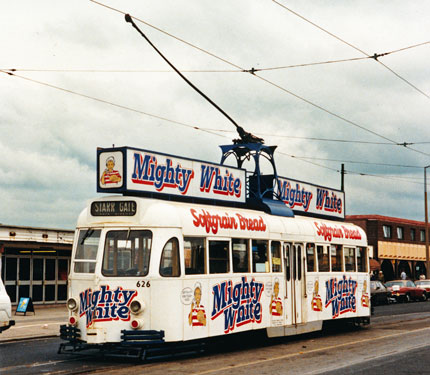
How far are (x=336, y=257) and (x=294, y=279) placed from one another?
2858mm

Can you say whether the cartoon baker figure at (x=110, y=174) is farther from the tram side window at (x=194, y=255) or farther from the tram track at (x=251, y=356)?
the tram track at (x=251, y=356)

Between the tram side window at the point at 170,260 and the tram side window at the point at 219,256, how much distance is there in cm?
101

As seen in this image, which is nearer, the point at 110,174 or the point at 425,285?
the point at 110,174

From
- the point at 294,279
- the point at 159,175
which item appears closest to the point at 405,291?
the point at 294,279

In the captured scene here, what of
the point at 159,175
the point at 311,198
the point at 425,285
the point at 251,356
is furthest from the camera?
the point at 425,285

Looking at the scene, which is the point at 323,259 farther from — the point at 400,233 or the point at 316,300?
the point at 400,233

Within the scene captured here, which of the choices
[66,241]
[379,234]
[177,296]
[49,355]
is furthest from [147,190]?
[379,234]

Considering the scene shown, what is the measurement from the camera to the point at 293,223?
703 inches

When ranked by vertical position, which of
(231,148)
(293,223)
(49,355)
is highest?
(231,148)

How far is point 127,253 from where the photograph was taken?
13578 millimetres

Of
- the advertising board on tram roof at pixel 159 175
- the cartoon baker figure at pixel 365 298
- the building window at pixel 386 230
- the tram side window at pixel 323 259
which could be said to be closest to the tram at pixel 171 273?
the advertising board on tram roof at pixel 159 175

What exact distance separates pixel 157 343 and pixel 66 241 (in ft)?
60.3

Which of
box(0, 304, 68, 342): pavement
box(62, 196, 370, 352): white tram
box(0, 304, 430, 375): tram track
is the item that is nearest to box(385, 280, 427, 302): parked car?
box(0, 304, 68, 342): pavement

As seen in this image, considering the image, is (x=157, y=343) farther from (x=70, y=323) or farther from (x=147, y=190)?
(x=147, y=190)
